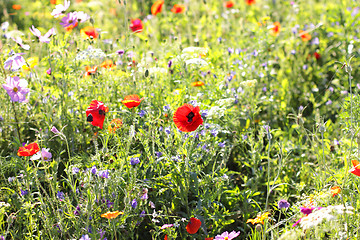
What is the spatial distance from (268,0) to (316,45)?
158 centimetres

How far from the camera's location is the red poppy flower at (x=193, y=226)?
1.83 meters

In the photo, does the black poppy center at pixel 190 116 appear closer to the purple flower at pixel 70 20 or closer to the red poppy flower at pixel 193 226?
the red poppy flower at pixel 193 226

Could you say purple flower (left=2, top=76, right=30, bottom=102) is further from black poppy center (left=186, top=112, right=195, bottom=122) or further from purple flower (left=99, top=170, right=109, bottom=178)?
black poppy center (left=186, top=112, right=195, bottom=122)

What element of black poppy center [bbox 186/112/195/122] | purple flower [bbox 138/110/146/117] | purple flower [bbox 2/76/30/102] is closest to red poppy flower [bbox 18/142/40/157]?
purple flower [bbox 2/76/30/102]

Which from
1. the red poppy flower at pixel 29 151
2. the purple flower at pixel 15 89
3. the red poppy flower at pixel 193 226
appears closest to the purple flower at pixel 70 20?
the purple flower at pixel 15 89

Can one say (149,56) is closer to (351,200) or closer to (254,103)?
(254,103)

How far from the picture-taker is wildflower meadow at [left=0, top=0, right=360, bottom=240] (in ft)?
5.91

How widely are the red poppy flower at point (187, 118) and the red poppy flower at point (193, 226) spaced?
0.45 m

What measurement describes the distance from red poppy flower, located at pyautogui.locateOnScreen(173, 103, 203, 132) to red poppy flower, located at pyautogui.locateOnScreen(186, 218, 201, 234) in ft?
1.48

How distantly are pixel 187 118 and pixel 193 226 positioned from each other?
1.73ft

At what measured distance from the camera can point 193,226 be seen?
1842 millimetres

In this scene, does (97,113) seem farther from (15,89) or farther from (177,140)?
(15,89)

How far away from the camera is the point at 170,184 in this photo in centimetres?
198

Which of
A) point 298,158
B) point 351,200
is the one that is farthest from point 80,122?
point 351,200
